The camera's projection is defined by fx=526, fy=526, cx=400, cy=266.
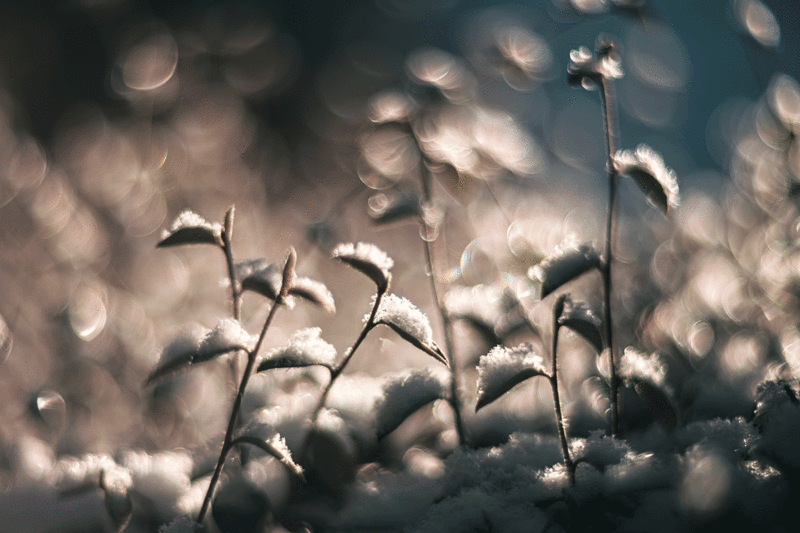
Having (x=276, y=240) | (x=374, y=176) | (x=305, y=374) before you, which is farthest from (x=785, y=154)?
(x=276, y=240)

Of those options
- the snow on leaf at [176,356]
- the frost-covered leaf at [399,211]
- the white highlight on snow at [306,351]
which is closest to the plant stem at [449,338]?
the frost-covered leaf at [399,211]

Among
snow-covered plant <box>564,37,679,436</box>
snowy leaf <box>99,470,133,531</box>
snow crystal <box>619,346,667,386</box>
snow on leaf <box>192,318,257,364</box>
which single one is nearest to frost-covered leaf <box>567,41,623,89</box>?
snow-covered plant <box>564,37,679,436</box>

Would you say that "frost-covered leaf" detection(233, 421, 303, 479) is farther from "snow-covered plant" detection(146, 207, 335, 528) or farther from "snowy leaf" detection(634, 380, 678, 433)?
"snowy leaf" detection(634, 380, 678, 433)

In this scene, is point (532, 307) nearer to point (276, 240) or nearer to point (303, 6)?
point (276, 240)

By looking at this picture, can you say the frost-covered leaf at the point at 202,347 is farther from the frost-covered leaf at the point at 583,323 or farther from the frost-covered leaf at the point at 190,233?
the frost-covered leaf at the point at 583,323

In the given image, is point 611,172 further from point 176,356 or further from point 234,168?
point 234,168

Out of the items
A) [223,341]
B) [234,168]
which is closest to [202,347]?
[223,341]
